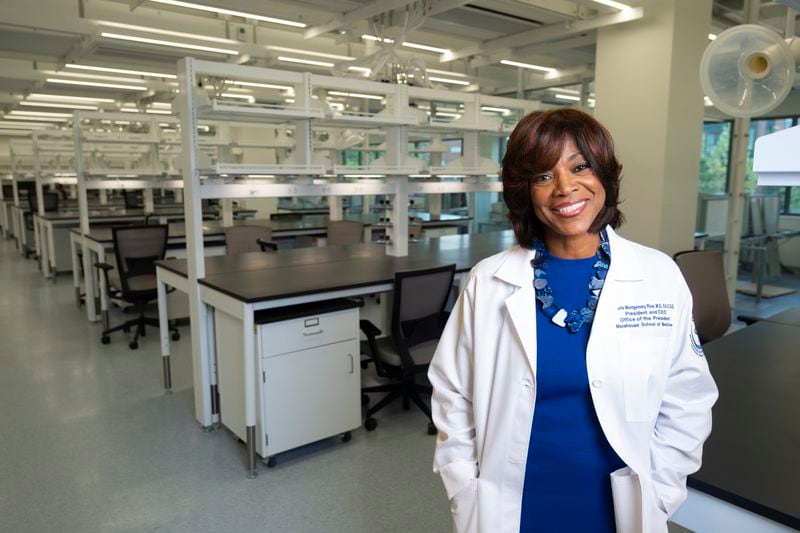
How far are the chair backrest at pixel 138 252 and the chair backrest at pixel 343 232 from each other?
1733mm

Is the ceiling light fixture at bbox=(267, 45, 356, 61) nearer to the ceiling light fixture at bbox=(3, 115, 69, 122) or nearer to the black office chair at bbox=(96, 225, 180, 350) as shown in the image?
the black office chair at bbox=(96, 225, 180, 350)

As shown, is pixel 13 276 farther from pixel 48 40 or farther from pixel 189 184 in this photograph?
pixel 189 184

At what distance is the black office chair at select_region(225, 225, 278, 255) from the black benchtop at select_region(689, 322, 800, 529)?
13.8 feet

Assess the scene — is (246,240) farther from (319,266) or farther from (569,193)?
(569,193)

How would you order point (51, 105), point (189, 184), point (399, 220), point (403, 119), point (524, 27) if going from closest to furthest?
point (189, 184), point (403, 119), point (399, 220), point (524, 27), point (51, 105)

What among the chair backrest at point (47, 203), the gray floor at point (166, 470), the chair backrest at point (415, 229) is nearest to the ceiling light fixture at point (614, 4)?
the chair backrest at point (415, 229)

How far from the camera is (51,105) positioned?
10070mm

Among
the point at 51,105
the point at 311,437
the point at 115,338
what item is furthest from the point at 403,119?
the point at 51,105

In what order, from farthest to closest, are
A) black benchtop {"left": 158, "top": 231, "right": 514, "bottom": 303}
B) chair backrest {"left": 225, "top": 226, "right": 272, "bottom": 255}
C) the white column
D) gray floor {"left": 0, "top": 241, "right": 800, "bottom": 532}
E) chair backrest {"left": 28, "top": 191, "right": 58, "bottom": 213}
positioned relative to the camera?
chair backrest {"left": 28, "top": 191, "right": 58, "bottom": 213} < chair backrest {"left": 225, "top": 226, "right": 272, "bottom": 255} < the white column < black benchtop {"left": 158, "top": 231, "right": 514, "bottom": 303} < gray floor {"left": 0, "top": 241, "right": 800, "bottom": 532}

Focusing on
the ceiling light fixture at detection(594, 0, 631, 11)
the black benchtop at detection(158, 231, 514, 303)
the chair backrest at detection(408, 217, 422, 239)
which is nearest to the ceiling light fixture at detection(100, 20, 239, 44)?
the black benchtop at detection(158, 231, 514, 303)

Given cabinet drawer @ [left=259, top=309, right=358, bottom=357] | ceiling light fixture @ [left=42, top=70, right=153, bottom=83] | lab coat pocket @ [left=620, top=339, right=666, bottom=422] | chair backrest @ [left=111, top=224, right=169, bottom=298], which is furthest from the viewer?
ceiling light fixture @ [left=42, top=70, right=153, bottom=83]

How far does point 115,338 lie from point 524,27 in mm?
4743

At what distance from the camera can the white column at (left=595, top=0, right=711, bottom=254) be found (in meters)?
4.36

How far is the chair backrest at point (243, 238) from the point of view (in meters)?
5.39
